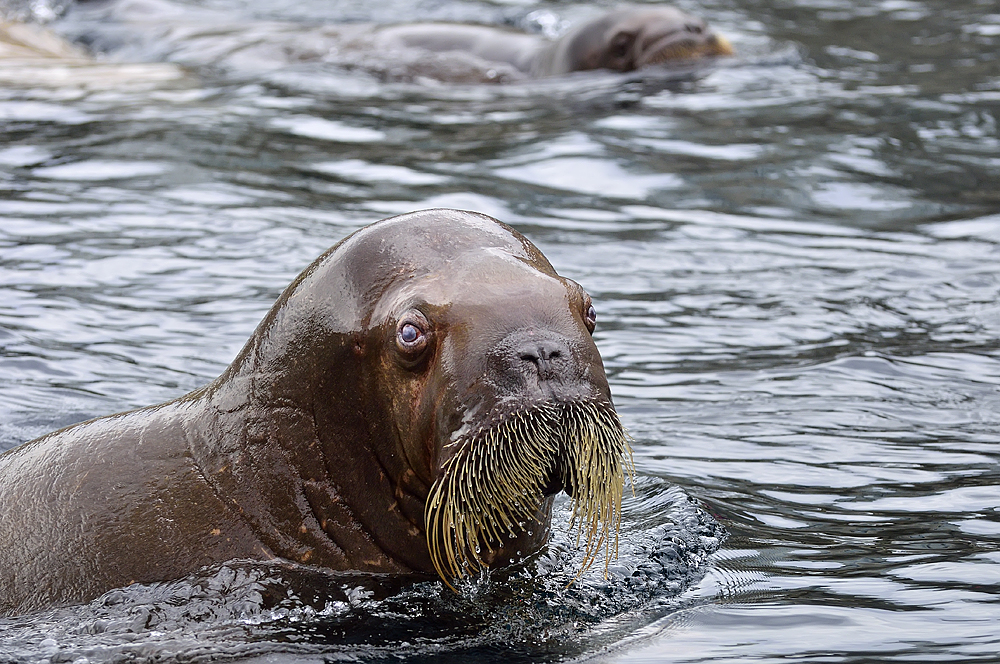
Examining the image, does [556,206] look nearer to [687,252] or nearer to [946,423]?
[687,252]

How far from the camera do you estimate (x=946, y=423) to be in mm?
6457

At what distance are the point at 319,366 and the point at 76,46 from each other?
1393 cm

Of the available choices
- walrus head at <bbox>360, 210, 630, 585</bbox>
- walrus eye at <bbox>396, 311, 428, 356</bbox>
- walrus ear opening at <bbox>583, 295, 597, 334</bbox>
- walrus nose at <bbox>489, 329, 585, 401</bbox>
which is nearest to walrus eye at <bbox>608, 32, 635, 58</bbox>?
walrus head at <bbox>360, 210, 630, 585</bbox>

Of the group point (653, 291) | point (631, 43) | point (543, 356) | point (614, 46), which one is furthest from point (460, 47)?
point (543, 356)

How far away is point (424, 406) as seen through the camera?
163 inches

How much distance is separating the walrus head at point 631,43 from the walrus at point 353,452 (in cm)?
1017

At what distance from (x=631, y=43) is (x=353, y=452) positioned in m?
10.7

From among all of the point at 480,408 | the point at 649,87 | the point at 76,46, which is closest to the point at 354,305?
the point at 480,408

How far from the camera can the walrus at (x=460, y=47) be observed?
47.3ft

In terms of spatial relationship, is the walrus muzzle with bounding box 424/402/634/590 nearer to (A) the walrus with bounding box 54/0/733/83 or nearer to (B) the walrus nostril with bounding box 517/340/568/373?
(B) the walrus nostril with bounding box 517/340/568/373

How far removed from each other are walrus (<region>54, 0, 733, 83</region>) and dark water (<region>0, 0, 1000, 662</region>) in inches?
12.1

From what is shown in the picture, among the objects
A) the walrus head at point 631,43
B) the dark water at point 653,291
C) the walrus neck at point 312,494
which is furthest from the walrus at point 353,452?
the walrus head at point 631,43

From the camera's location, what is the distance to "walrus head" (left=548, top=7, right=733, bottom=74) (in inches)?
566

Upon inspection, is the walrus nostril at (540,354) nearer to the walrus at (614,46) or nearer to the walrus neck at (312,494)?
the walrus neck at (312,494)
